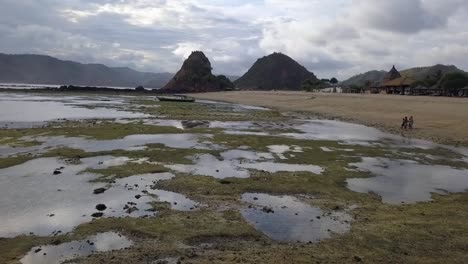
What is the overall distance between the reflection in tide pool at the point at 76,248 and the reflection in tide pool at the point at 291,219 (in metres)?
4.12

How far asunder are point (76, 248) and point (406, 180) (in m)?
15.7

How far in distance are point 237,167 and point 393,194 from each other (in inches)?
314

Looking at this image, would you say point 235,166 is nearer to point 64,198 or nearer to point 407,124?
point 64,198

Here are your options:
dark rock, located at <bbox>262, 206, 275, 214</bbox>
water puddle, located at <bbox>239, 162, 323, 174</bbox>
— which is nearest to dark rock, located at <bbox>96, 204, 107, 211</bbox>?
dark rock, located at <bbox>262, 206, 275, 214</bbox>

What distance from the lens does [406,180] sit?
2080 centimetres

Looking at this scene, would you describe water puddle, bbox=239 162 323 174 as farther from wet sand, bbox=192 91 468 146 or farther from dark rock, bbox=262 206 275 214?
wet sand, bbox=192 91 468 146

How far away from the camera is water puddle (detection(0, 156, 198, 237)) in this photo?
13.3 metres

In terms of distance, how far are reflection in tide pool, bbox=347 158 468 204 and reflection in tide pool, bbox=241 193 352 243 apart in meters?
3.70

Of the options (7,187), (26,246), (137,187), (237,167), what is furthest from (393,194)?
(7,187)

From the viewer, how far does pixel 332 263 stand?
1008cm

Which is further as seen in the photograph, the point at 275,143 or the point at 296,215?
the point at 275,143

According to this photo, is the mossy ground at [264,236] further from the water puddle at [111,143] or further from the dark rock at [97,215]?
the water puddle at [111,143]

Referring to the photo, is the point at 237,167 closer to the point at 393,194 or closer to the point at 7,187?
the point at 393,194

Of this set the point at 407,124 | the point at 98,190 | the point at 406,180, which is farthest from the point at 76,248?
the point at 407,124
